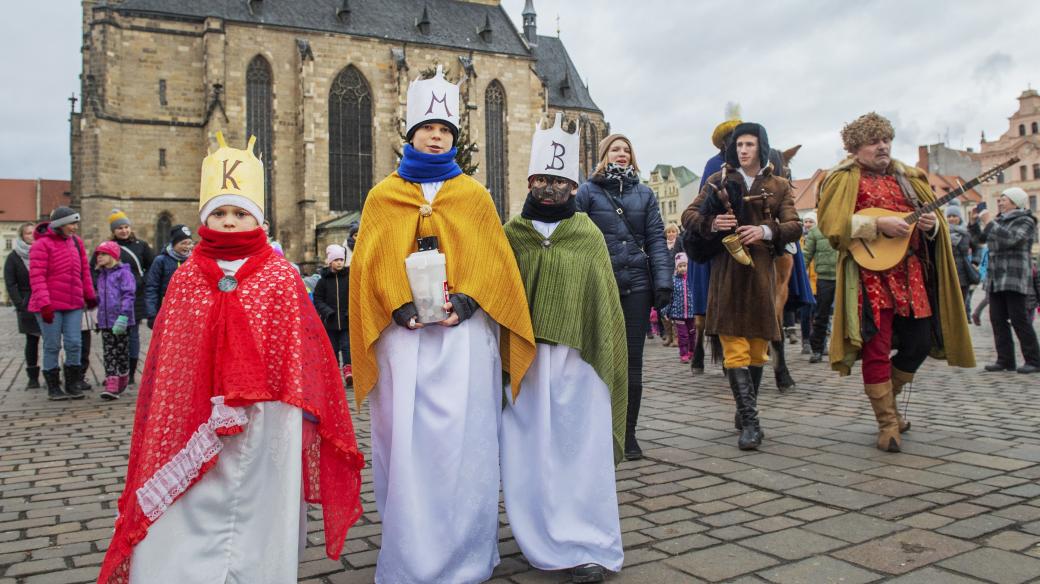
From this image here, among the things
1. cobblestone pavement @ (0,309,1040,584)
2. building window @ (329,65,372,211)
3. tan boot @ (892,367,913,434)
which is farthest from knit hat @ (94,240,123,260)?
building window @ (329,65,372,211)

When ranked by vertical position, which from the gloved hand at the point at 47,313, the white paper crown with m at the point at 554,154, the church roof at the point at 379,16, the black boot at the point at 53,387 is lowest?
the black boot at the point at 53,387

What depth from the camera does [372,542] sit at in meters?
3.82

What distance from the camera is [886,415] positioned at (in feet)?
17.5

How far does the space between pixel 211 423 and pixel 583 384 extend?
1633 mm

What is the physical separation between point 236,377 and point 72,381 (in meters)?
7.45

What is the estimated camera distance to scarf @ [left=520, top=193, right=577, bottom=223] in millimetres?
3939

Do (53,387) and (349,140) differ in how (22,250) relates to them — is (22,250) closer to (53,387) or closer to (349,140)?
(53,387)

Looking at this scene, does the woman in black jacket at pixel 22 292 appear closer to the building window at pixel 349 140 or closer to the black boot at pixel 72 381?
the black boot at pixel 72 381

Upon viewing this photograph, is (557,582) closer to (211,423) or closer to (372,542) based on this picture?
(372,542)

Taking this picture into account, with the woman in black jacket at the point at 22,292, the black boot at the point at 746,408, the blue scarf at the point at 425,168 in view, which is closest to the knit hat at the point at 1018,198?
the black boot at the point at 746,408

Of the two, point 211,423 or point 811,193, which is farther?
point 811,193

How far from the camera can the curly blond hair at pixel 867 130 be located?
18.1ft

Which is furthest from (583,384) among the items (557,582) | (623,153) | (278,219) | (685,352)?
(278,219)

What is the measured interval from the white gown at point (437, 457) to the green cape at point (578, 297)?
42 cm
